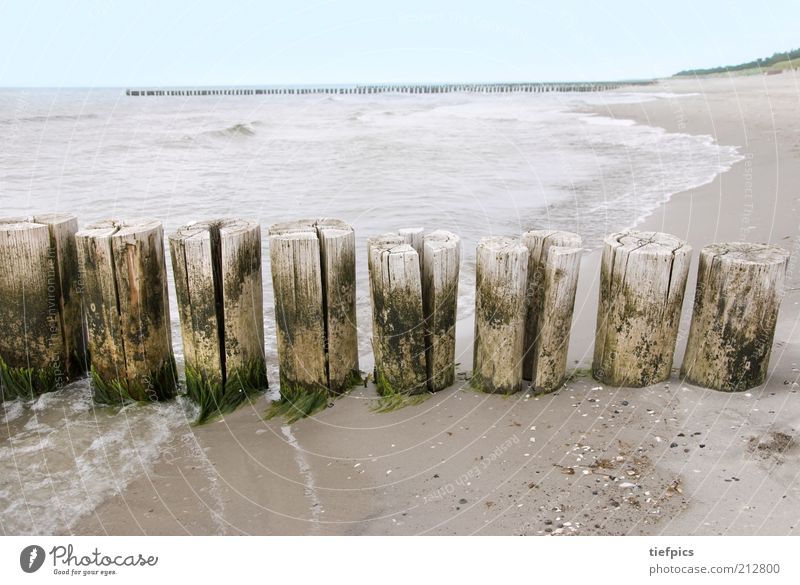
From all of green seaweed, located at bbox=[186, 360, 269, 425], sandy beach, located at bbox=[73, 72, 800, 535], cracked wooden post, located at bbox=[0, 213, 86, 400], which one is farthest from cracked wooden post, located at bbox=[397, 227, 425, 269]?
cracked wooden post, located at bbox=[0, 213, 86, 400]

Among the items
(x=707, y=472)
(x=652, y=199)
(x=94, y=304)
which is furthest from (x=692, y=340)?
(x=652, y=199)

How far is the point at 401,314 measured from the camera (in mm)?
4359

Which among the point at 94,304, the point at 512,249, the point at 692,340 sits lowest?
the point at 692,340

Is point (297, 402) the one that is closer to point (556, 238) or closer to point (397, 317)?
point (397, 317)

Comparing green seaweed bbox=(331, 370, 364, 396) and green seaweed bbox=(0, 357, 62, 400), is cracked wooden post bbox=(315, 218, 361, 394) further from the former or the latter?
green seaweed bbox=(0, 357, 62, 400)

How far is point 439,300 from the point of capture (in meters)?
4.41

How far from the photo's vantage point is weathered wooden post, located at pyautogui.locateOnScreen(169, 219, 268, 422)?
14.3ft

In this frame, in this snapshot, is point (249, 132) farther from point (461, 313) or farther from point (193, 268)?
point (193, 268)

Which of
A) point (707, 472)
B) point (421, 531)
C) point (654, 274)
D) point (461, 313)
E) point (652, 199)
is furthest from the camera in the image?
point (652, 199)

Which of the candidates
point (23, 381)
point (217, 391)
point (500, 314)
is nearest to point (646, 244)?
point (500, 314)

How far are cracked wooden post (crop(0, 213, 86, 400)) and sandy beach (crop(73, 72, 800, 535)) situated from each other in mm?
1279

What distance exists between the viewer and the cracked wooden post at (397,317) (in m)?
4.29

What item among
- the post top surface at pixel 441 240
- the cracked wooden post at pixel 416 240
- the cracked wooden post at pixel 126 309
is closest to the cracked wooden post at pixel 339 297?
the cracked wooden post at pixel 416 240

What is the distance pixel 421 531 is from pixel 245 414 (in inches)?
70.0
